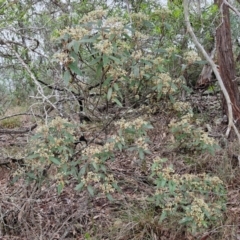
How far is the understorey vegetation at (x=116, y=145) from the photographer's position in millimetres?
2316

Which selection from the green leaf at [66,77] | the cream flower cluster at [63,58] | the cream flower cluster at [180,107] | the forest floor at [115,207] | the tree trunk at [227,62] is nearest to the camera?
the cream flower cluster at [63,58]

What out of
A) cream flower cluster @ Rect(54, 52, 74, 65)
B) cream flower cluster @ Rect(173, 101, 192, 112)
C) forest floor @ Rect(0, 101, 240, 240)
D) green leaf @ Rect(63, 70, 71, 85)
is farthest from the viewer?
cream flower cluster @ Rect(173, 101, 192, 112)

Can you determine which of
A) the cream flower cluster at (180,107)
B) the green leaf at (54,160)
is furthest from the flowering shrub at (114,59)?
the green leaf at (54,160)

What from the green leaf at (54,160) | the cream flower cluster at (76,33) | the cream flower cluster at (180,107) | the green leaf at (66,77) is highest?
the cream flower cluster at (76,33)

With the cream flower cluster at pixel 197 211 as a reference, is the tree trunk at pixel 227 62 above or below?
above

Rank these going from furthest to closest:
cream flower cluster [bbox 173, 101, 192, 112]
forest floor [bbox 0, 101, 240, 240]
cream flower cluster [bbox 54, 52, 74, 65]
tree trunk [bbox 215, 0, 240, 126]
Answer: tree trunk [bbox 215, 0, 240, 126], cream flower cluster [bbox 173, 101, 192, 112], forest floor [bbox 0, 101, 240, 240], cream flower cluster [bbox 54, 52, 74, 65]

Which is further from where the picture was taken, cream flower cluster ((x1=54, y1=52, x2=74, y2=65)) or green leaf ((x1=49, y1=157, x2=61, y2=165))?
green leaf ((x1=49, y1=157, x2=61, y2=165))

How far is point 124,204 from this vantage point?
297 centimetres

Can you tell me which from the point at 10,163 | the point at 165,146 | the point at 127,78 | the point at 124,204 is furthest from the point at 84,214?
the point at 127,78

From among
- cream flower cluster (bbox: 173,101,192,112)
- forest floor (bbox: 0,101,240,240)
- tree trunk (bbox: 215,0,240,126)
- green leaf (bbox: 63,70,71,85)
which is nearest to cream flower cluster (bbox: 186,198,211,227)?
forest floor (bbox: 0,101,240,240)

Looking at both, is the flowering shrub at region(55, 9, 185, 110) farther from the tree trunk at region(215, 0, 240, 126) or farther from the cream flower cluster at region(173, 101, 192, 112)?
the tree trunk at region(215, 0, 240, 126)

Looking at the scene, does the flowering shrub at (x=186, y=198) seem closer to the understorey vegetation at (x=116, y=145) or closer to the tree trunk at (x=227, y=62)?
the understorey vegetation at (x=116, y=145)

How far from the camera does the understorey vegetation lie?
232cm

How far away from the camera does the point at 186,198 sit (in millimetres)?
2473
